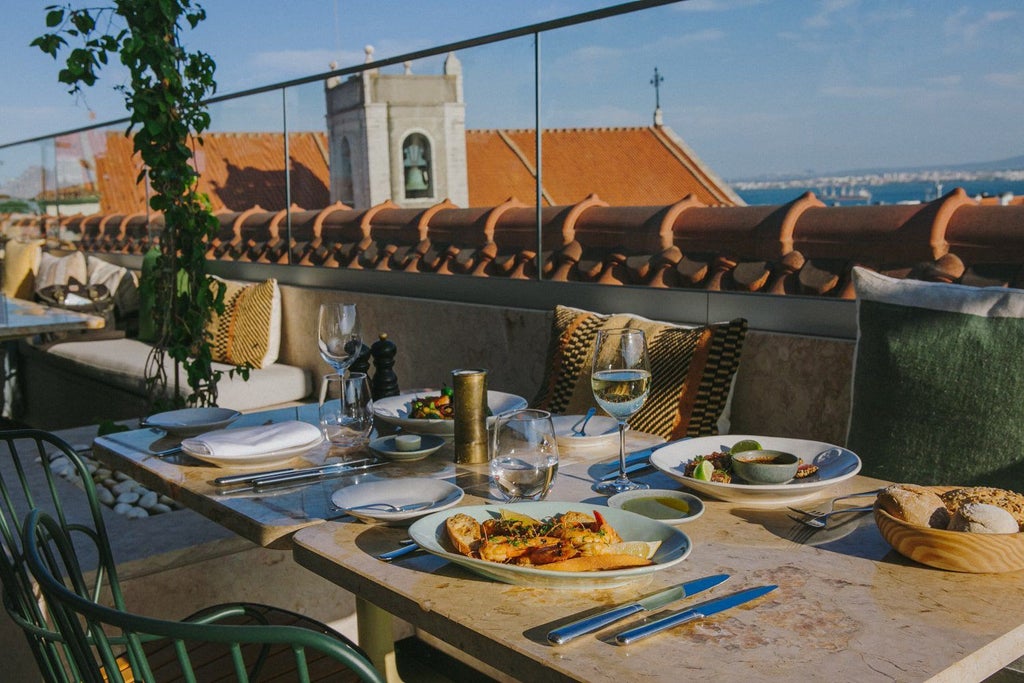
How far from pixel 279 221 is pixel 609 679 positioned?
4931 mm

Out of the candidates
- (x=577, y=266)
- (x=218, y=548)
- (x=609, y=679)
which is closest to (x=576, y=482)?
(x=609, y=679)

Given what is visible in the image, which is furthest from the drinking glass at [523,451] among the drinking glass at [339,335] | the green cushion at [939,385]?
the green cushion at [939,385]

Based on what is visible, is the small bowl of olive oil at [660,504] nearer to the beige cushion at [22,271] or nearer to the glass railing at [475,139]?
the glass railing at [475,139]

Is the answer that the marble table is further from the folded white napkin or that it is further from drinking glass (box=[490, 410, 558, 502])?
the folded white napkin

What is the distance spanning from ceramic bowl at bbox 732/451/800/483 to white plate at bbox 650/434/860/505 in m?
0.01

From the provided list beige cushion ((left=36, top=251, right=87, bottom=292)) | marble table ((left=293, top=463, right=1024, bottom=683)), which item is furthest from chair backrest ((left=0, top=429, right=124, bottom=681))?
beige cushion ((left=36, top=251, right=87, bottom=292))

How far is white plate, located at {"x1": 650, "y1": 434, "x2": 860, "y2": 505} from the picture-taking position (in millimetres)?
1544

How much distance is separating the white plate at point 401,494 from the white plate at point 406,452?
0.92 ft

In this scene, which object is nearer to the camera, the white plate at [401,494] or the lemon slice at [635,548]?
the lemon slice at [635,548]

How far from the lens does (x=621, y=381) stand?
5.52 feet

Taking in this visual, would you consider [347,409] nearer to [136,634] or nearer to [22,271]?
[136,634]

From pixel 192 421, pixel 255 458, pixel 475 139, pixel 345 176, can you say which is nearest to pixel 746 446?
pixel 255 458

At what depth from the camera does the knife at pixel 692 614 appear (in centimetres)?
105

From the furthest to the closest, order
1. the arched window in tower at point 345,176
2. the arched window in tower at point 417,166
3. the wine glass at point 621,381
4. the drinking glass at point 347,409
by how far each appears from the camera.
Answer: the arched window in tower at point 345,176 < the arched window in tower at point 417,166 < the drinking glass at point 347,409 < the wine glass at point 621,381
